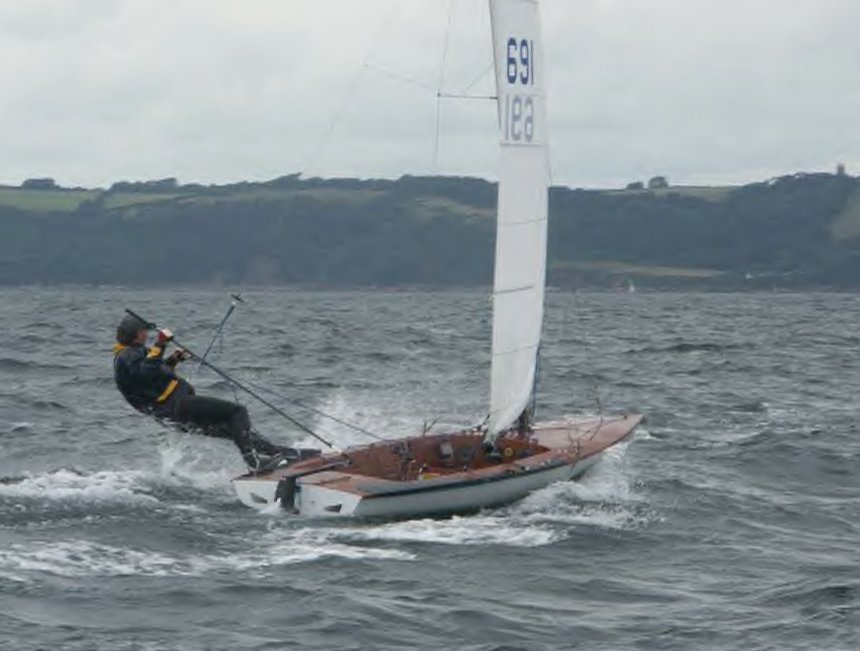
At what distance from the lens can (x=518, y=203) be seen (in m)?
19.6

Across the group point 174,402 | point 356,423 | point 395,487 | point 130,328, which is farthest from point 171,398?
point 356,423

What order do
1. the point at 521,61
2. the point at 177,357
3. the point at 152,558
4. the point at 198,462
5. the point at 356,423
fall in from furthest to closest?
the point at 356,423 → the point at 198,462 → the point at 521,61 → the point at 177,357 → the point at 152,558

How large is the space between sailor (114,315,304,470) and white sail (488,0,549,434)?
262 cm

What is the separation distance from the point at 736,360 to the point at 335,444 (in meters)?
19.0

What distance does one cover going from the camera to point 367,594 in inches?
553

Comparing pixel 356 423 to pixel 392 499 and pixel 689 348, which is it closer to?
pixel 392 499

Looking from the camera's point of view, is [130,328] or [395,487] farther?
[130,328]

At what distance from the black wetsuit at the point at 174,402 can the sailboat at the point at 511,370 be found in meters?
0.83

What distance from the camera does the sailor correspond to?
61.7 ft

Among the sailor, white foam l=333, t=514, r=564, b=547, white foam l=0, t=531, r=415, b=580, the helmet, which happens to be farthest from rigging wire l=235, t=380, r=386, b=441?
white foam l=0, t=531, r=415, b=580

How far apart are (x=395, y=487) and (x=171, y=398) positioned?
9.81 ft

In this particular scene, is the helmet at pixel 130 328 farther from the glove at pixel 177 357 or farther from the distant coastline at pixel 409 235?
the distant coastline at pixel 409 235

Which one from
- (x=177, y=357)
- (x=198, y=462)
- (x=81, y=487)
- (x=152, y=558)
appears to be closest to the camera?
(x=152, y=558)

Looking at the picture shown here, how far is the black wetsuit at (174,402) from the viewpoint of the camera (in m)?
18.8
